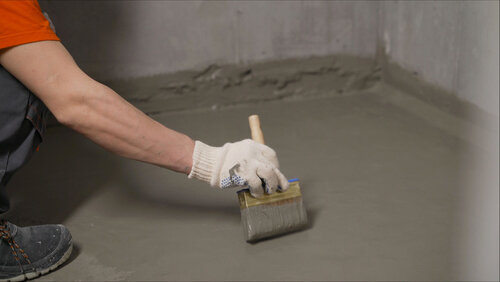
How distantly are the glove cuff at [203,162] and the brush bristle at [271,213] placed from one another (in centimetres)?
15

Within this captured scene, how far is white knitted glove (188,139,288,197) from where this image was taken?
61.6 inches

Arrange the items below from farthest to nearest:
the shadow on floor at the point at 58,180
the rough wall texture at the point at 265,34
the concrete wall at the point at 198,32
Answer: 1. the concrete wall at the point at 198,32
2. the rough wall texture at the point at 265,34
3. the shadow on floor at the point at 58,180

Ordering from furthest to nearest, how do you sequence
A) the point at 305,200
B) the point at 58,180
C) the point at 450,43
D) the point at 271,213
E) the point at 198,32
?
the point at 198,32 < the point at 450,43 < the point at 58,180 < the point at 305,200 < the point at 271,213

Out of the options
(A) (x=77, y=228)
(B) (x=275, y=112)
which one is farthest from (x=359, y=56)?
(A) (x=77, y=228)

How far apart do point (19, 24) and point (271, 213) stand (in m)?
0.88

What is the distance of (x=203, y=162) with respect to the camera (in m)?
1.57

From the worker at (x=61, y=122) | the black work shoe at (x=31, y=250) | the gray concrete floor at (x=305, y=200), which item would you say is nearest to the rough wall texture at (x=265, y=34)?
the gray concrete floor at (x=305, y=200)

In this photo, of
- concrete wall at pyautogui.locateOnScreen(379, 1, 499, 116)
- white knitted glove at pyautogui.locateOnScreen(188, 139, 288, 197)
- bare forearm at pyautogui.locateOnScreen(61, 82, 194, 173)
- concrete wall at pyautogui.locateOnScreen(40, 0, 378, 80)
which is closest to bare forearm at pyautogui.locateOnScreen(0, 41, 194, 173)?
bare forearm at pyautogui.locateOnScreen(61, 82, 194, 173)

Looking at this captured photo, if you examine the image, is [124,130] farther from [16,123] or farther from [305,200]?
[305,200]

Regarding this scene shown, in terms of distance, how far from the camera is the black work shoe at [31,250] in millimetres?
1604

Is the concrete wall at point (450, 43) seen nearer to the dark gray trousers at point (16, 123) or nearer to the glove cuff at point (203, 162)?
the glove cuff at point (203, 162)

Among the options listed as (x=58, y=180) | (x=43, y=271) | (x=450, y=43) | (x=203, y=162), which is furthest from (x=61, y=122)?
(x=450, y=43)

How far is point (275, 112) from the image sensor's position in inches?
111

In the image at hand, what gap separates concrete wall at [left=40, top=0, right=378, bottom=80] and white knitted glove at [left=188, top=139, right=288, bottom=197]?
49.8 inches
